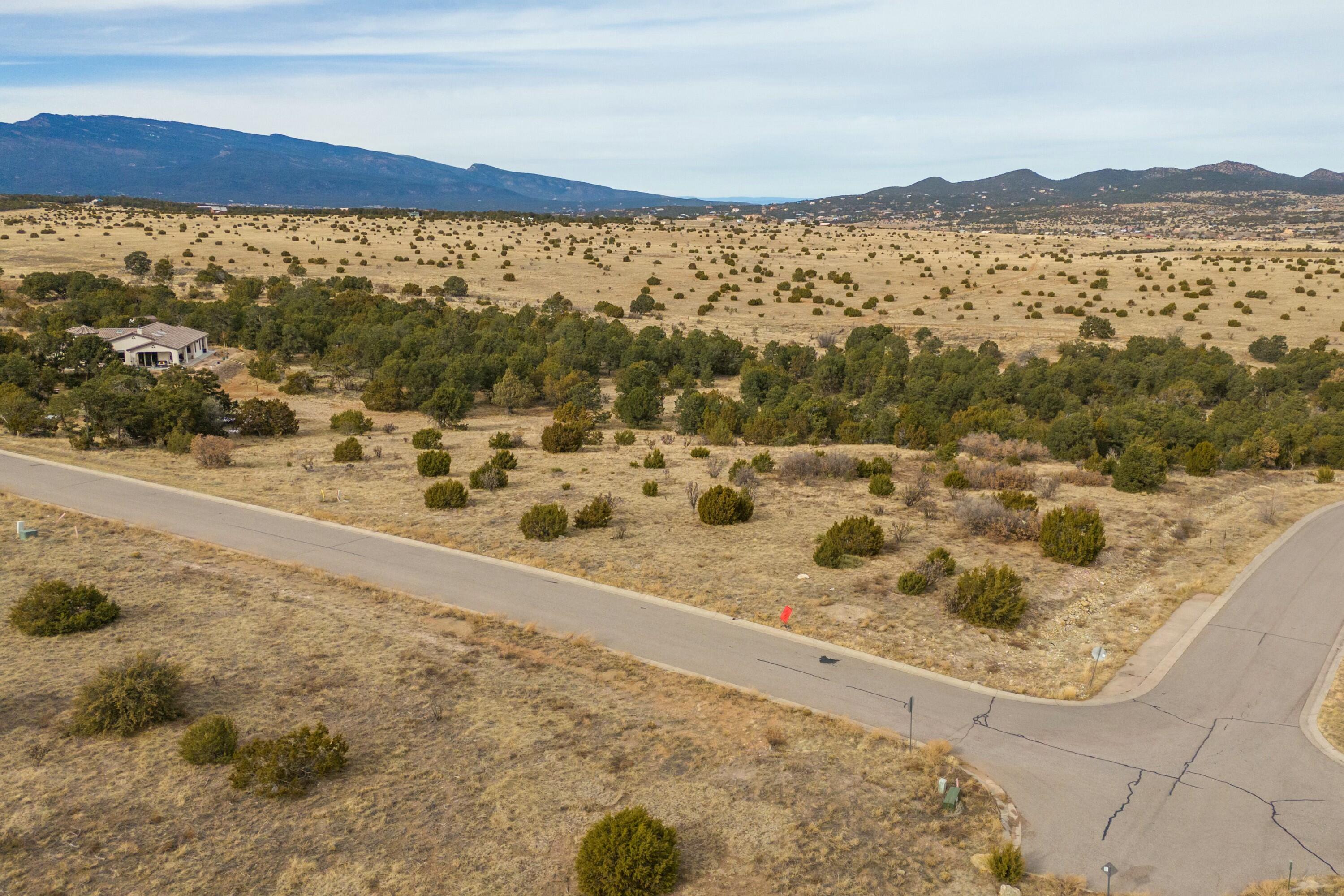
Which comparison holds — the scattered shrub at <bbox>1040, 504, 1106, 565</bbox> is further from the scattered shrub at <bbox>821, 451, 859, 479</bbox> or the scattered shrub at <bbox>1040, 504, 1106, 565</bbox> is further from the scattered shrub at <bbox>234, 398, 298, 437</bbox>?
the scattered shrub at <bbox>234, 398, 298, 437</bbox>

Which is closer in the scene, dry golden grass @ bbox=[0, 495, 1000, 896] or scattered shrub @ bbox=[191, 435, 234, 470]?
dry golden grass @ bbox=[0, 495, 1000, 896]

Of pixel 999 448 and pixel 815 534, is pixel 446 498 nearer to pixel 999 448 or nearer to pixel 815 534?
pixel 815 534

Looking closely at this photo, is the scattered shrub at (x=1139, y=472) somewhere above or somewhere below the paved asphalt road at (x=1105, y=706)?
above

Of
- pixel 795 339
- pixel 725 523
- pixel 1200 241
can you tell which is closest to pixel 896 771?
pixel 725 523

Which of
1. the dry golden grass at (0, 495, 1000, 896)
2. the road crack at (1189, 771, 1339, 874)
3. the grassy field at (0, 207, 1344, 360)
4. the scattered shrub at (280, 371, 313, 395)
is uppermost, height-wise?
the grassy field at (0, 207, 1344, 360)

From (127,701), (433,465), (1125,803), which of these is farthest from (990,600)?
(433,465)

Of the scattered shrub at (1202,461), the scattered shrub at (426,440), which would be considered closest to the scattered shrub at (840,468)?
the scattered shrub at (1202,461)

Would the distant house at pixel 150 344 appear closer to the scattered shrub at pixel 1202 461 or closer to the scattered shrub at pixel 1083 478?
the scattered shrub at pixel 1083 478

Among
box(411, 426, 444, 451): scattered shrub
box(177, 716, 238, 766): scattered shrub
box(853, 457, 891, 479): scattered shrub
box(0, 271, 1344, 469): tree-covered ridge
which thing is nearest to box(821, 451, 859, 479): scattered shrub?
box(853, 457, 891, 479): scattered shrub
